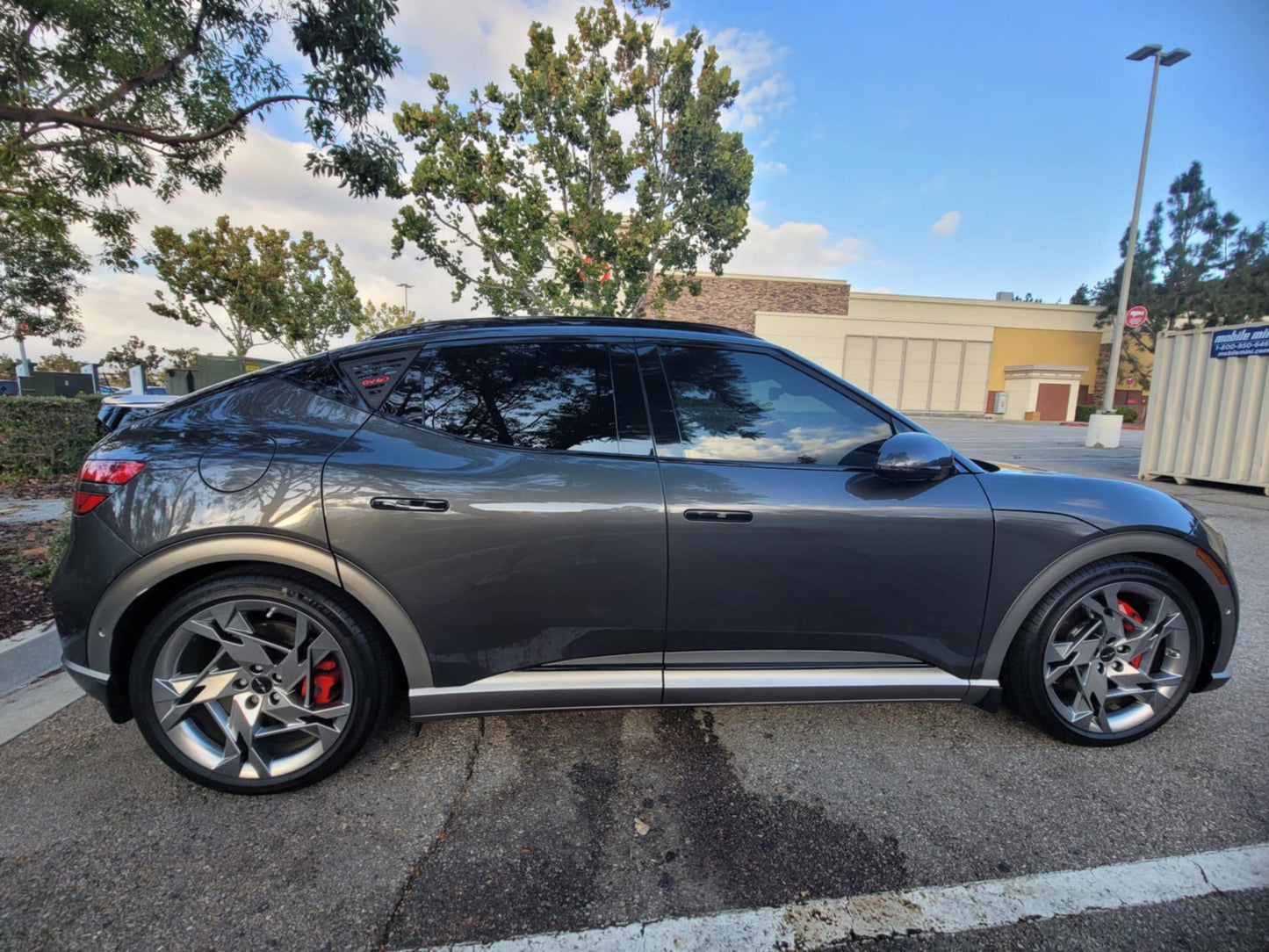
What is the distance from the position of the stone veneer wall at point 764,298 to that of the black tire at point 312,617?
105 feet

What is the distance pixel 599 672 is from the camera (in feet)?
6.38

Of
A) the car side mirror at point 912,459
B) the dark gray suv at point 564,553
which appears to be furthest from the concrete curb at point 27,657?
the car side mirror at point 912,459

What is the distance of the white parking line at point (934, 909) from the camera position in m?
1.39

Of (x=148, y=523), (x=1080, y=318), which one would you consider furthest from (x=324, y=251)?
(x=1080, y=318)

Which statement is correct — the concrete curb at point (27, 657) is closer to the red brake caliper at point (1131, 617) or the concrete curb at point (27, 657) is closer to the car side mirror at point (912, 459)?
the car side mirror at point (912, 459)

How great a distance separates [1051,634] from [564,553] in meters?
1.94

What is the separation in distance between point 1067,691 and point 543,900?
7.18ft

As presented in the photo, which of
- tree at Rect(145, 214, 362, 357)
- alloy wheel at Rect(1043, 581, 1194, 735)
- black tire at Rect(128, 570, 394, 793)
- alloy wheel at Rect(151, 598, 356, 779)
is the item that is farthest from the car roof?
tree at Rect(145, 214, 362, 357)

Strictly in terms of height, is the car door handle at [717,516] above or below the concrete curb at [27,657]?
above

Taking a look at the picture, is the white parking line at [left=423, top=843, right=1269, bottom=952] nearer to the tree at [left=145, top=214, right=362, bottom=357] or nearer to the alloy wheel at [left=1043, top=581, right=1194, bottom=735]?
the alloy wheel at [left=1043, top=581, right=1194, bottom=735]

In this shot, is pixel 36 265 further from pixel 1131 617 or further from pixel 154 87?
pixel 1131 617

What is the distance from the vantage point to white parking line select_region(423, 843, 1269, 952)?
4.56ft

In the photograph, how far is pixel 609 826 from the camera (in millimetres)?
1781

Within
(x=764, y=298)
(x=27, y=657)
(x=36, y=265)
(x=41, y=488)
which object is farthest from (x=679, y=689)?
(x=764, y=298)
